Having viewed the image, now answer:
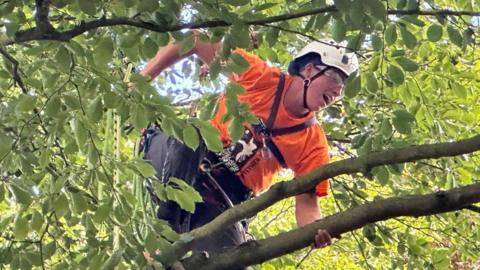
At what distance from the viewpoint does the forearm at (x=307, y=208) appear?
383 centimetres

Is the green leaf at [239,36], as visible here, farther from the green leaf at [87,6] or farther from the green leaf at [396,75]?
the green leaf at [396,75]

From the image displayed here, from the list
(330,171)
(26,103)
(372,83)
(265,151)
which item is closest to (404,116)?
(372,83)

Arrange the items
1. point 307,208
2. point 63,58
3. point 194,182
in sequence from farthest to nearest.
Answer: point 307,208, point 194,182, point 63,58

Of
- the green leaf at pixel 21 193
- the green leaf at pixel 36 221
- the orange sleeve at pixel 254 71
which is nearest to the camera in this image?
the green leaf at pixel 21 193

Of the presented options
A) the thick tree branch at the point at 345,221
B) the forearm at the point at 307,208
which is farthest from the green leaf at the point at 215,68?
the forearm at the point at 307,208

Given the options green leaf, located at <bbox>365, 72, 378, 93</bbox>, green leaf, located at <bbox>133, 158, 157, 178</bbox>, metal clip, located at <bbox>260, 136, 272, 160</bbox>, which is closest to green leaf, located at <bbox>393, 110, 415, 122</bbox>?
green leaf, located at <bbox>365, 72, 378, 93</bbox>

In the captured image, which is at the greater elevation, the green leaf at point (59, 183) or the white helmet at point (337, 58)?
the white helmet at point (337, 58)

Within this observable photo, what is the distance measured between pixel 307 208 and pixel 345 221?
120cm

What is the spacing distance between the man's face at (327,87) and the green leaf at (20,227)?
1.51 metres

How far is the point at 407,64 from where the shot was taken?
9.26 ft

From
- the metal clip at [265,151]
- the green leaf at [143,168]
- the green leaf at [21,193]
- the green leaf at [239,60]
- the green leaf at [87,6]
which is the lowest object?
the green leaf at [21,193]

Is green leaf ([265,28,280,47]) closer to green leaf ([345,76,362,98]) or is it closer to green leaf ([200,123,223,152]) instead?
green leaf ([345,76,362,98])

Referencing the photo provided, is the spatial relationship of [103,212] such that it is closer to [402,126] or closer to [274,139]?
[402,126]

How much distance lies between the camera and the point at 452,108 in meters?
4.10
